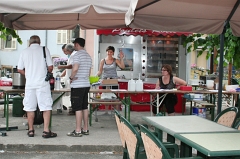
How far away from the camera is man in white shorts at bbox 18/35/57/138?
6512 mm

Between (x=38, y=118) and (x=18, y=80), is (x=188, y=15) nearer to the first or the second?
(x=18, y=80)

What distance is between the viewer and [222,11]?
5.82 m

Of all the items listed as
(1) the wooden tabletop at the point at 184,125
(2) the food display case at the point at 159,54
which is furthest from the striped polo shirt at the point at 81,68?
(2) the food display case at the point at 159,54

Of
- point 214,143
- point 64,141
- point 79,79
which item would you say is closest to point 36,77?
point 79,79

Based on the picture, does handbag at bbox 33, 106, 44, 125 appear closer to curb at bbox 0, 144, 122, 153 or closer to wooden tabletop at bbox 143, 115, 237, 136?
curb at bbox 0, 144, 122, 153

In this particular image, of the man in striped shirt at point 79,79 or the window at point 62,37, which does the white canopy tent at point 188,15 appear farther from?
the window at point 62,37

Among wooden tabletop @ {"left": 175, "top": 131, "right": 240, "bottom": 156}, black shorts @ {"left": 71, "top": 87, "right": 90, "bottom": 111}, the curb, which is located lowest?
the curb

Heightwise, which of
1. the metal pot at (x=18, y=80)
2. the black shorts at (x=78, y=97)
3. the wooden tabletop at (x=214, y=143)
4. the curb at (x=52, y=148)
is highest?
the metal pot at (x=18, y=80)

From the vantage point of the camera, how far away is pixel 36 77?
6.52 meters

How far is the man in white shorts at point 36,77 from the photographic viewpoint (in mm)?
6512

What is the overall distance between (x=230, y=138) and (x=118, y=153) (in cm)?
297

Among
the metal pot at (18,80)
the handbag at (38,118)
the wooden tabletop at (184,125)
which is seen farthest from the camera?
the handbag at (38,118)

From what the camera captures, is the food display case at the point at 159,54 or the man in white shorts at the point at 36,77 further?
the food display case at the point at 159,54

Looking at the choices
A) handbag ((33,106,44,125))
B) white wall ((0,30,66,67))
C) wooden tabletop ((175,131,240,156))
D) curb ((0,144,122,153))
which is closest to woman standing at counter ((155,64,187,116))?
curb ((0,144,122,153))
